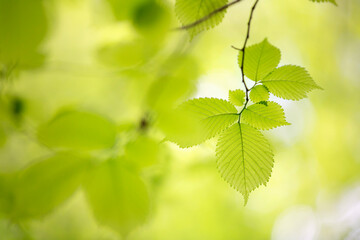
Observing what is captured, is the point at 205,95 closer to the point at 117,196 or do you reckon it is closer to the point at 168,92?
the point at 168,92

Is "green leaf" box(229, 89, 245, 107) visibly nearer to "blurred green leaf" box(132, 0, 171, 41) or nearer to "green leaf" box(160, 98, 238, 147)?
"green leaf" box(160, 98, 238, 147)

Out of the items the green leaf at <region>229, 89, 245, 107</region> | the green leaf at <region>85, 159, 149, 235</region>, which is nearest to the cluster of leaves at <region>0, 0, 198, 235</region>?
the green leaf at <region>85, 159, 149, 235</region>

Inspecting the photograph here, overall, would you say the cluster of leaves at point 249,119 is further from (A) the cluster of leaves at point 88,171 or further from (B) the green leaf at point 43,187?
(B) the green leaf at point 43,187

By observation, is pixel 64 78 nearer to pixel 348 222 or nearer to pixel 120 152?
pixel 120 152

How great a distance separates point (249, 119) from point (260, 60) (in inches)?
4.0

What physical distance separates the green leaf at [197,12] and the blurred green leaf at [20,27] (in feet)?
0.78

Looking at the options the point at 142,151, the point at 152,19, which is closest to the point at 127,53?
the point at 152,19

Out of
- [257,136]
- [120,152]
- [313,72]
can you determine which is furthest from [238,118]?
[313,72]

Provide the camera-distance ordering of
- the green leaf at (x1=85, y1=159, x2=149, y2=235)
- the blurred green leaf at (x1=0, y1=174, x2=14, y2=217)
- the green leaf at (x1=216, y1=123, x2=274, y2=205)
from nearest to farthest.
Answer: the green leaf at (x1=216, y1=123, x2=274, y2=205), the green leaf at (x1=85, y1=159, x2=149, y2=235), the blurred green leaf at (x1=0, y1=174, x2=14, y2=217)

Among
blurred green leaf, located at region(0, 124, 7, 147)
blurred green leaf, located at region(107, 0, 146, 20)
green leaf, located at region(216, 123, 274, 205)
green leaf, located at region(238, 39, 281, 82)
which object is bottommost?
green leaf, located at region(216, 123, 274, 205)

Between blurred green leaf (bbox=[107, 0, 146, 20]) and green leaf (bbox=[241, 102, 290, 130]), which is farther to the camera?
blurred green leaf (bbox=[107, 0, 146, 20])

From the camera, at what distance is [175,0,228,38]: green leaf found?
0.44 metres

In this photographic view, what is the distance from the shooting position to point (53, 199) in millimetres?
522

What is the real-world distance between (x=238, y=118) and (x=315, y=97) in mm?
2177
